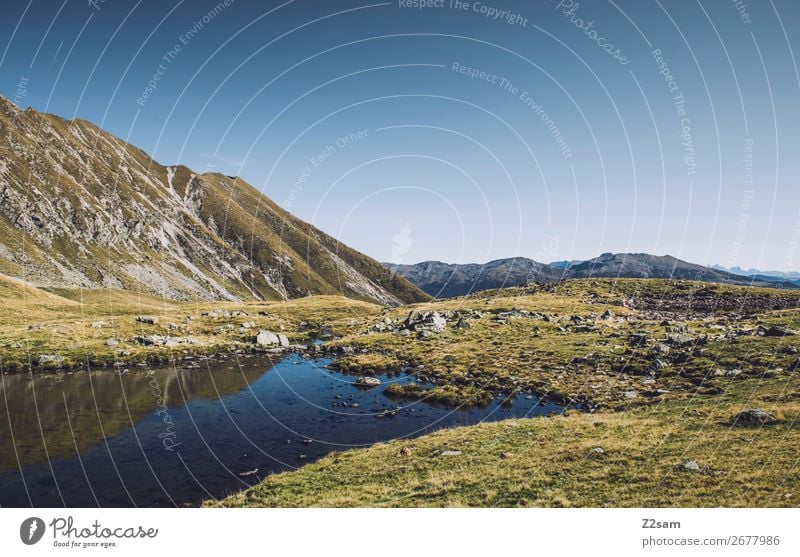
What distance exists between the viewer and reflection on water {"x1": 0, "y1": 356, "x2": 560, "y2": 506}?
693 inches

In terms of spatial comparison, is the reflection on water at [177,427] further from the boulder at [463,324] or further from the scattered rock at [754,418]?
the boulder at [463,324]

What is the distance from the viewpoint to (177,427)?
84.5 feet

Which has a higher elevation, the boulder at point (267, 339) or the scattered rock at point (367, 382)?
the boulder at point (267, 339)

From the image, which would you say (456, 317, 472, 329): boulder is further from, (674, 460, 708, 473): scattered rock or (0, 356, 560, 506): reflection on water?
(674, 460, 708, 473): scattered rock

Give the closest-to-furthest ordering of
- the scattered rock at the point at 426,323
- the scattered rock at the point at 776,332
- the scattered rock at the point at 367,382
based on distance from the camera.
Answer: the scattered rock at the point at 367,382
the scattered rock at the point at 776,332
the scattered rock at the point at 426,323

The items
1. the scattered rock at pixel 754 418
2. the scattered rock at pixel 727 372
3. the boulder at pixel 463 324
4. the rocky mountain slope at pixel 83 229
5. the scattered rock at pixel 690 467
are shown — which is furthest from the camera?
the rocky mountain slope at pixel 83 229

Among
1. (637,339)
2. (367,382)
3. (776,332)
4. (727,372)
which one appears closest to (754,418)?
(727,372)

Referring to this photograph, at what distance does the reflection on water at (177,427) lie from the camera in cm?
1759

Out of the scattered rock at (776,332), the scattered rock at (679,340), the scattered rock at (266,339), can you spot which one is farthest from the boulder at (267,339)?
the scattered rock at (776,332)

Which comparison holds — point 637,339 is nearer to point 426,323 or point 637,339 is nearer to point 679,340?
point 679,340

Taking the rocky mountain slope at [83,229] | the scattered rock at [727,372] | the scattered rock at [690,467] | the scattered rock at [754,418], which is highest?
the rocky mountain slope at [83,229]

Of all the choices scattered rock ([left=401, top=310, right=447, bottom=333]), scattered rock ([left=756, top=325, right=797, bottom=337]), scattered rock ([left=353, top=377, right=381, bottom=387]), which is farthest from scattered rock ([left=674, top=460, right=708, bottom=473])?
scattered rock ([left=401, top=310, right=447, bottom=333])

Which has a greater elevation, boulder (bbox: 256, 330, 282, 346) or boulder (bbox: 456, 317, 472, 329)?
boulder (bbox: 456, 317, 472, 329)

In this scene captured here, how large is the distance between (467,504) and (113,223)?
186 m
